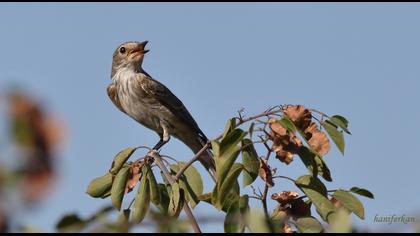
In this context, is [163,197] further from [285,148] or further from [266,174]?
[285,148]

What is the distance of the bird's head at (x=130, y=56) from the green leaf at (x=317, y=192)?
7104 millimetres

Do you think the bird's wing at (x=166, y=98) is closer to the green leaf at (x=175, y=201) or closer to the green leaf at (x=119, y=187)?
the green leaf at (x=119, y=187)

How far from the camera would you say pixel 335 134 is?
409cm

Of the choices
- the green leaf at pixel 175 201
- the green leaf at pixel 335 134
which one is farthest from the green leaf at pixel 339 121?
the green leaf at pixel 175 201

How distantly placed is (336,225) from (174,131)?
8562 millimetres

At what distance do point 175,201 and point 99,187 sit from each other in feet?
2.30

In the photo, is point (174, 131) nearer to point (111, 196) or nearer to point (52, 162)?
point (111, 196)

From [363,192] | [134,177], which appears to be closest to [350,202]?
[363,192]

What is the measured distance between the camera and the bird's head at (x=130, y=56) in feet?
36.8

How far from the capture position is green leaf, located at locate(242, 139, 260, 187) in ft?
13.4

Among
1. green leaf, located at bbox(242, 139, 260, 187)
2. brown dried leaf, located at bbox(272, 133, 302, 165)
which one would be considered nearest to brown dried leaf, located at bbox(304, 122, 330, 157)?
brown dried leaf, located at bbox(272, 133, 302, 165)

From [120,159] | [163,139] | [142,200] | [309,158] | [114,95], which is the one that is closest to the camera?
[309,158]

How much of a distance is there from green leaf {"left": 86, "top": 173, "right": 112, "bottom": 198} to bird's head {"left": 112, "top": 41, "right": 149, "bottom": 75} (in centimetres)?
608

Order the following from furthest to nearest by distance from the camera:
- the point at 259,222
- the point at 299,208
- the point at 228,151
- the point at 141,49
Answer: the point at 141,49, the point at 299,208, the point at 228,151, the point at 259,222
